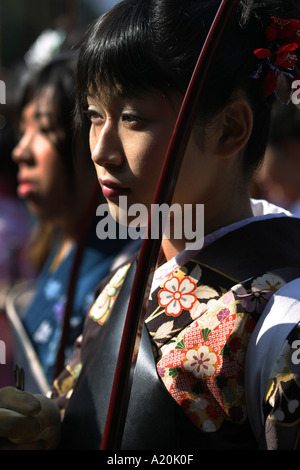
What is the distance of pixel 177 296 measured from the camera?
2.79 feet

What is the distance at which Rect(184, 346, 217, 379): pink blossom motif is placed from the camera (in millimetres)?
763

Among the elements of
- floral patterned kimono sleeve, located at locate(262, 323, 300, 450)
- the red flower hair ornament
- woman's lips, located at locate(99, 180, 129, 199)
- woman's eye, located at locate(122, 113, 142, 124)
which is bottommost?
floral patterned kimono sleeve, located at locate(262, 323, 300, 450)

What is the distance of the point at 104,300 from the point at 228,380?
325 mm

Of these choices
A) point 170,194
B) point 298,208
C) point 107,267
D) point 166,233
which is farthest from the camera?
point 298,208

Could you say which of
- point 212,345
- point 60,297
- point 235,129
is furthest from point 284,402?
point 60,297

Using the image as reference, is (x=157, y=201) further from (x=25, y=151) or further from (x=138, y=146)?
(x=25, y=151)

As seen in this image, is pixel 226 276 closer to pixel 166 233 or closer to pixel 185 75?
pixel 166 233

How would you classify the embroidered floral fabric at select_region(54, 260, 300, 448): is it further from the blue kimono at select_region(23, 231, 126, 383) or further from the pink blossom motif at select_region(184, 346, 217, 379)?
the blue kimono at select_region(23, 231, 126, 383)

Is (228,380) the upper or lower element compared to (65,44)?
lower

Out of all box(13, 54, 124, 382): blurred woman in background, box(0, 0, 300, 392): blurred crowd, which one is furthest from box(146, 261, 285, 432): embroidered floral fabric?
box(13, 54, 124, 382): blurred woman in background

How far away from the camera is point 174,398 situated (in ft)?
2.50

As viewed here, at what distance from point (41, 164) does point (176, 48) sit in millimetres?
933

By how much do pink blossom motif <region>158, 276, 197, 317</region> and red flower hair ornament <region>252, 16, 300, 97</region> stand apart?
0.28m

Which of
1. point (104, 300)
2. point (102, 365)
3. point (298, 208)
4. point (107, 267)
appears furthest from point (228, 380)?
point (298, 208)
